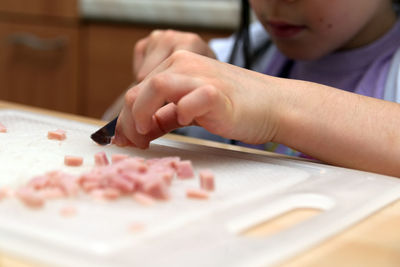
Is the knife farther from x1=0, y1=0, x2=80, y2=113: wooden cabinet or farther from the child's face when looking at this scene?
x1=0, y1=0, x2=80, y2=113: wooden cabinet

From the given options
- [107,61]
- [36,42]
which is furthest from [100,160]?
[36,42]

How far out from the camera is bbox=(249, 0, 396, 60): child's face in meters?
0.88

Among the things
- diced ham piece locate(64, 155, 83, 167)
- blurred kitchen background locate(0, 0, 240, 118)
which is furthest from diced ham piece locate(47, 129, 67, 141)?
blurred kitchen background locate(0, 0, 240, 118)

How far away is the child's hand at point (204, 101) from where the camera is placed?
55cm

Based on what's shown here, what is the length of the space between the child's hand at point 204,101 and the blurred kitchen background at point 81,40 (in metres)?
1.04

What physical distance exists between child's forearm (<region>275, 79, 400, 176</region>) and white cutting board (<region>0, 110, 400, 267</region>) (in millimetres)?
30

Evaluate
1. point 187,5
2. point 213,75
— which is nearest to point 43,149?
point 213,75

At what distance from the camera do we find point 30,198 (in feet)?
1.40

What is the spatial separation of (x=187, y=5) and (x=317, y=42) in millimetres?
812

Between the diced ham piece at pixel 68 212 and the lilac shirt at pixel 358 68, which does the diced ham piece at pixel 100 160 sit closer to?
the diced ham piece at pixel 68 212

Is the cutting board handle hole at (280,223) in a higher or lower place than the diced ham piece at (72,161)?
higher

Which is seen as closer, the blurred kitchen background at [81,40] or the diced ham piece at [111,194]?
the diced ham piece at [111,194]

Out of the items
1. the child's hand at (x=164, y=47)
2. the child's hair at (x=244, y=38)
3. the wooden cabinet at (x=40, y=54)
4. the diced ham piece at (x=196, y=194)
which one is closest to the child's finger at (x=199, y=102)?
the diced ham piece at (x=196, y=194)

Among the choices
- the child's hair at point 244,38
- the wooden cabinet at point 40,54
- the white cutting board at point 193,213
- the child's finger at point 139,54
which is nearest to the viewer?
the white cutting board at point 193,213
